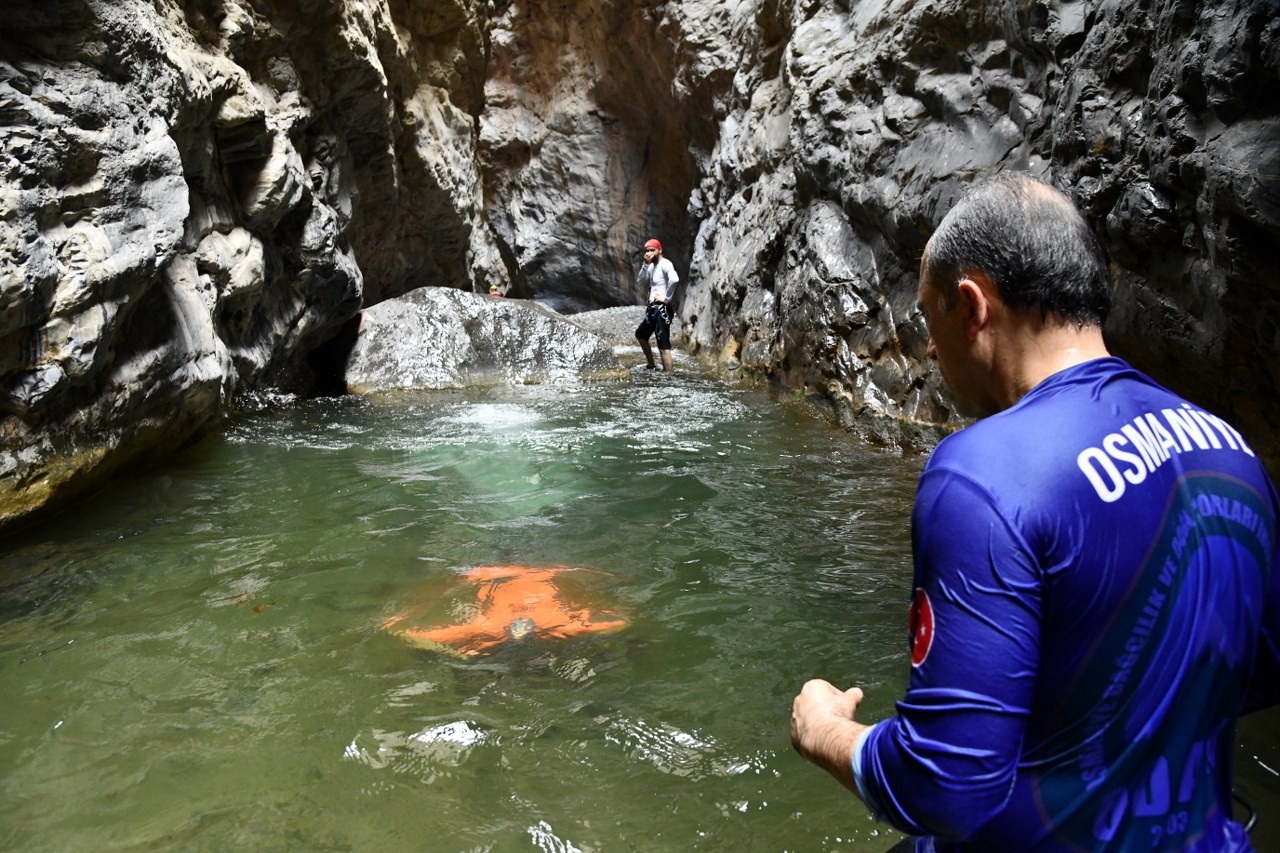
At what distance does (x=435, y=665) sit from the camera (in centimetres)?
284

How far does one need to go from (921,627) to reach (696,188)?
15.1 meters

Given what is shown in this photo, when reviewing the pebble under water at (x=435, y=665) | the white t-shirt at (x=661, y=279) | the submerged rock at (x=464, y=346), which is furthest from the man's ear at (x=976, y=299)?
the white t-shirt at (x=661, y=279)

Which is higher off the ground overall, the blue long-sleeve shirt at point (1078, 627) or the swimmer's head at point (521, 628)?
the blue long-sleeve shirt at point (1078, 627)

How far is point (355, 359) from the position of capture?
10.4 meters

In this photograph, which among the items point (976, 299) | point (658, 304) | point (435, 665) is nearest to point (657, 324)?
point (658, 304)

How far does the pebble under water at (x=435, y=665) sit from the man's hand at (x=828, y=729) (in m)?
0.85

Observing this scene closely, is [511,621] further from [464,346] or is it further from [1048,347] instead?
[464,346]

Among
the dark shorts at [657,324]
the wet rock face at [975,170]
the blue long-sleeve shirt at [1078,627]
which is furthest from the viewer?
the dark shorts at [657,324]

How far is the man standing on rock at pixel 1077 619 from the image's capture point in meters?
0.96

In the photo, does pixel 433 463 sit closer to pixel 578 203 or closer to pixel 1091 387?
pixel 1091 387

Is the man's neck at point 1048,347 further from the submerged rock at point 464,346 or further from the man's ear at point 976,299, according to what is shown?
the submerged rock at point 464,346

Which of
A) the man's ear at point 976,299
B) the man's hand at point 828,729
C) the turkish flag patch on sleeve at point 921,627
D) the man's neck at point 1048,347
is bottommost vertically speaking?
the man's hand at point 828,729

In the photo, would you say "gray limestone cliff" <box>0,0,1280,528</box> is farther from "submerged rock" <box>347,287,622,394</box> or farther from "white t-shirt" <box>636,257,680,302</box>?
"white t-shirt" <box>636,257,680,302</box>

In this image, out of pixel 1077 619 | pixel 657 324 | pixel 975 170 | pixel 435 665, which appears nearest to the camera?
pixel 1077 619
